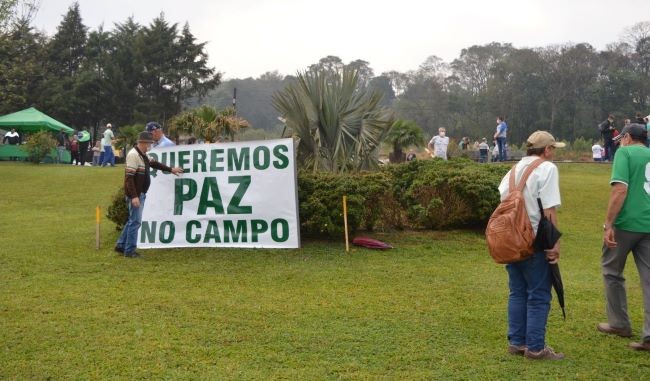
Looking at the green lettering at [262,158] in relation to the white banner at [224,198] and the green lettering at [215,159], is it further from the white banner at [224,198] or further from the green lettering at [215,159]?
the green lettering at [215,159]

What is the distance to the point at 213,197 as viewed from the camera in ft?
33.7

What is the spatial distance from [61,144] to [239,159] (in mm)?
27961

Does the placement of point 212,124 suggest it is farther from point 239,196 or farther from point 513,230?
point 513,230

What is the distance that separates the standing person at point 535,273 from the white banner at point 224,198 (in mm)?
4809

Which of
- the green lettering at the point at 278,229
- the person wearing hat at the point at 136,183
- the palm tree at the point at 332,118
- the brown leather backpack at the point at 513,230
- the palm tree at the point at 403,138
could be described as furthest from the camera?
the palm tree at the point at 403,138

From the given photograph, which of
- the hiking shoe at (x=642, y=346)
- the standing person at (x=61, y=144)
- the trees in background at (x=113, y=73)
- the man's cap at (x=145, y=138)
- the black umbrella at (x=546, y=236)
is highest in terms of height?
the trees in background at (x=113, y=73)

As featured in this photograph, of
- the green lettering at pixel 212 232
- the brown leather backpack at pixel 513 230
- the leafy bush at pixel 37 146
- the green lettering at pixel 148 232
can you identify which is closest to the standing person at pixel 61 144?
the leafy bush at pixel 37 146

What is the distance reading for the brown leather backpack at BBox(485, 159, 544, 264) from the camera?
5191mm

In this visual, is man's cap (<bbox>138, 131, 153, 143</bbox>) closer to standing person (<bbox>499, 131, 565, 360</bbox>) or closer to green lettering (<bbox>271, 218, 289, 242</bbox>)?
green lettering (<bbox>271, 218, 289, 242</bbox>)

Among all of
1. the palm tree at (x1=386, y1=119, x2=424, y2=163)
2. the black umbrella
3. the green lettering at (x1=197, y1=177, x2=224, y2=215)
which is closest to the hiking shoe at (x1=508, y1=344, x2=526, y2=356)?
the black umbrella

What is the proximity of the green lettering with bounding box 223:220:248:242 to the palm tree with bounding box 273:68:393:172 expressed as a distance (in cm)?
194

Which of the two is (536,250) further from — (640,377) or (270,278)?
(270,278)

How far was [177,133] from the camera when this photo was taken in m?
19.1

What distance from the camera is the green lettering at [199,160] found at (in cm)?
1033
